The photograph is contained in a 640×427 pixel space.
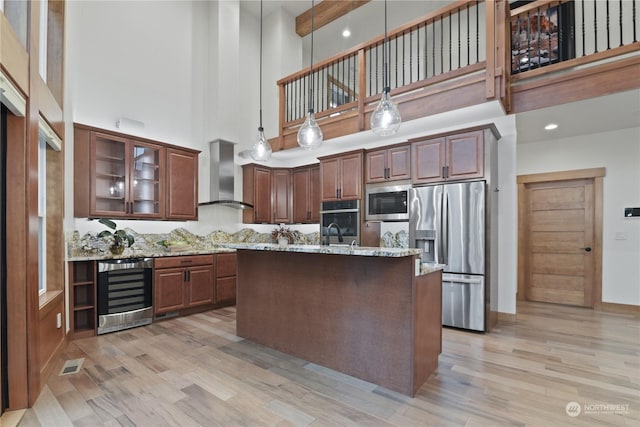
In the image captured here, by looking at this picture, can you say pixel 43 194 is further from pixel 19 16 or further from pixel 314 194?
pixel 314 194

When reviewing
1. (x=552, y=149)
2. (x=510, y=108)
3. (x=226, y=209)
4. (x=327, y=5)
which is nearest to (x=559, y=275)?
(x=552, y=149)

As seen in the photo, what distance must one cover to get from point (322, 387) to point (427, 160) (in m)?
3.13

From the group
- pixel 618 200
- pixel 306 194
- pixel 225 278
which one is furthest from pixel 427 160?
pixel 225 278

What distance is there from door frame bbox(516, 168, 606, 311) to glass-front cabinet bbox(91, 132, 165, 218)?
603 centimetres

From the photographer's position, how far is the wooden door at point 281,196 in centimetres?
644

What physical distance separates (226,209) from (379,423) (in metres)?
4.67

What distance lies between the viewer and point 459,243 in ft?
13.1

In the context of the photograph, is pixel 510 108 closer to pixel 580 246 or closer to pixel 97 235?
pixel 580 246

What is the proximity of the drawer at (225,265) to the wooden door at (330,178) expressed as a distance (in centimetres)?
183

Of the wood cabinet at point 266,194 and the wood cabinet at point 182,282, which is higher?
the wood cabinet at point 266,194

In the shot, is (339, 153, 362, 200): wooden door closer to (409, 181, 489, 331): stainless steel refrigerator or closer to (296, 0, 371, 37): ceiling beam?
(409, 181, 489, 331): stainless steel refrigerator

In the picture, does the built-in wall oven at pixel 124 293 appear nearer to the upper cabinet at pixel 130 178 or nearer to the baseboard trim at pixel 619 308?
the upper cabinet at pixel 130 178

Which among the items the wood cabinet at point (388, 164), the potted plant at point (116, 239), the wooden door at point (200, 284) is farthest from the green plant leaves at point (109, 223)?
the wood cabinet at point (388, 164)

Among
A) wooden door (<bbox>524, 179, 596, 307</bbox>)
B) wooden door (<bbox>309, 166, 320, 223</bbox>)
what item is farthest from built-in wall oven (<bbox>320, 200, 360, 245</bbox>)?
wooden door (<bbox>524, 179, 596, 307</bbox>)
